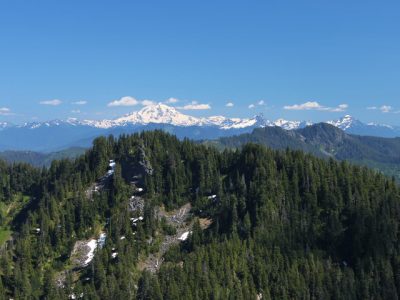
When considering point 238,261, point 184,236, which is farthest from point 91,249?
point 238,261

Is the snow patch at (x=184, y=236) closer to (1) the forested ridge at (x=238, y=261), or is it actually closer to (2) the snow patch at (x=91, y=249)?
(1) the forested ridge at (x=238, y=261)

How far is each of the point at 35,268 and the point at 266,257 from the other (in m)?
88.0

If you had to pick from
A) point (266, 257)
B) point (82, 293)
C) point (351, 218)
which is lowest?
point (82, 293)

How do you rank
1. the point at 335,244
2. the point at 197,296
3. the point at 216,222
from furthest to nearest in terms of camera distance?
the point at 216,222 → the point at 335,244 → the point at 197,296

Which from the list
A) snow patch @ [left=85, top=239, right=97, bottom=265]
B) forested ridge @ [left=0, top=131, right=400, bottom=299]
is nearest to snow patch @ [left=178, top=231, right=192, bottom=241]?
forested ridge @ [left=0, top=131, right=400, bottom=299]

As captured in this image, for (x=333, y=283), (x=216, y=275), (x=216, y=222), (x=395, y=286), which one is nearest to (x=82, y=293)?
(x=216, y=275)

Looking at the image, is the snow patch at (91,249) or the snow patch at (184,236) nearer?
the snow patch at (91,249)

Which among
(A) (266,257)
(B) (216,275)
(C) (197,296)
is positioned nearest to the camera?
(C) (197,296)

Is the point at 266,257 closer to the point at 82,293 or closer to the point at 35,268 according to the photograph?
the point at 82,293

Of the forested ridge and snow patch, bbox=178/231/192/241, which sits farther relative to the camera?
snow patch, bbox=178/231/192/241

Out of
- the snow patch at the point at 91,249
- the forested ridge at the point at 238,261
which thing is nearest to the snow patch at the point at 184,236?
the forested ridge at the point at 238,261

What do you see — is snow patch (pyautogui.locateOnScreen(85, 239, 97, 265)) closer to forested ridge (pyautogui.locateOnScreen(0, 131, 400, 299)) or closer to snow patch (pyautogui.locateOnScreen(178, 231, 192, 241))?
forested ridge (pyautogui.locateOnScreen(0, 131, 400, 299))

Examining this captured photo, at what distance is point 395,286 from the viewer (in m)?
Result: 168

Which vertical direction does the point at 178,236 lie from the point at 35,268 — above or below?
above
